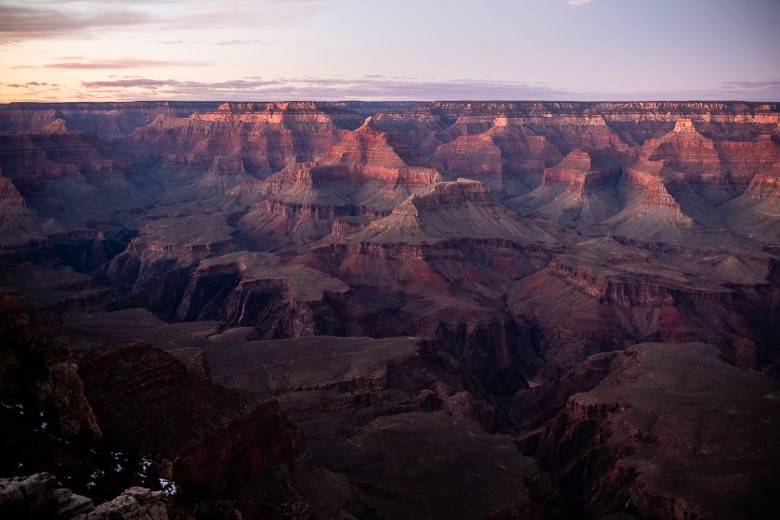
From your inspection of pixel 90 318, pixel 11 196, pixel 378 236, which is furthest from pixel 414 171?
pixel 90 318

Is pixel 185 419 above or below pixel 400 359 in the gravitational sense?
above

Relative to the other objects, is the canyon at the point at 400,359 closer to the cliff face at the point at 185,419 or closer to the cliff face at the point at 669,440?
the cliff face at the point at 185,419

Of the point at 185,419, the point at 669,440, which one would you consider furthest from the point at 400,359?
the point at 185,419

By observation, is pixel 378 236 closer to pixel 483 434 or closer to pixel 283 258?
pixel 283 258

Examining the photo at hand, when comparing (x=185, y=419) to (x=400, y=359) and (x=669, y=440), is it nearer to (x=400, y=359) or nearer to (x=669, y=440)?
(x=400, y=359)

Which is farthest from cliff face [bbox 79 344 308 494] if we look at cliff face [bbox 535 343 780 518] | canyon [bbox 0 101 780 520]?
cliff face [bbox 535 343 780 518]

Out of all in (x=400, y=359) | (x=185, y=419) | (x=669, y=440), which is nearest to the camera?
(x=185, y=419)

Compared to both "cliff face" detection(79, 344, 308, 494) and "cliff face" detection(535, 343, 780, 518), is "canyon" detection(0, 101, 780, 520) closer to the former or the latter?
"cliff face" detection(79, 344, 308, 494)

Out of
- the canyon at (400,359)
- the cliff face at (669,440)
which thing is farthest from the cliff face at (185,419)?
the cliff face at (669,440)
